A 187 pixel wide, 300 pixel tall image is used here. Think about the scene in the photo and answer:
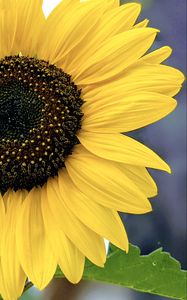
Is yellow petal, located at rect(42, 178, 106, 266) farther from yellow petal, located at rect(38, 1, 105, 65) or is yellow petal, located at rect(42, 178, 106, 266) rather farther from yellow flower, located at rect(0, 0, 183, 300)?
yellow petal, located at rect(38, 1, 105, 65)

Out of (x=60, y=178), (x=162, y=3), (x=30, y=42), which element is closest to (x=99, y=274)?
(x=60, y=178)

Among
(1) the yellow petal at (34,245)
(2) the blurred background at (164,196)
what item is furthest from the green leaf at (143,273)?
(2) the blurred background at (164,196)

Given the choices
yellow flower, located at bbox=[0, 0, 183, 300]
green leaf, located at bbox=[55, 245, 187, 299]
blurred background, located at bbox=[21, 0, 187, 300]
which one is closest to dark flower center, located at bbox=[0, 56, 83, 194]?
yellow flower, located at bbox=[0, 0, 183, 300]

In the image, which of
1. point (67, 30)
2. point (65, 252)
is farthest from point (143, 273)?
point (67, 30)

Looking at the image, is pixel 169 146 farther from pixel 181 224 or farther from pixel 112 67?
pixel 112 67

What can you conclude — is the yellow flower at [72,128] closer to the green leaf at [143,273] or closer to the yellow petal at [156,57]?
the yellow petal at [156,57]

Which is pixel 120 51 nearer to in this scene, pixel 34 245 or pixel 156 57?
pixel 156 57
